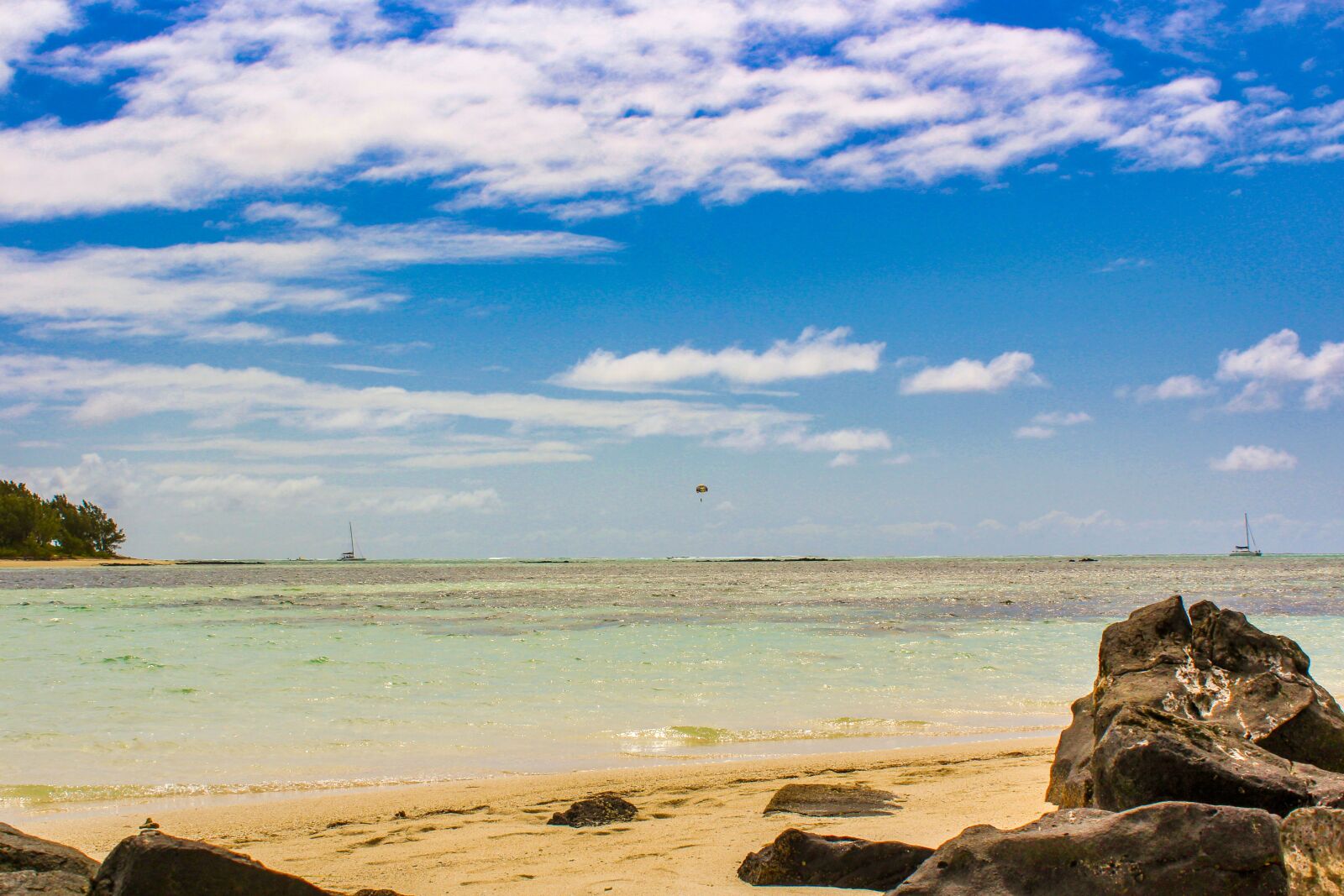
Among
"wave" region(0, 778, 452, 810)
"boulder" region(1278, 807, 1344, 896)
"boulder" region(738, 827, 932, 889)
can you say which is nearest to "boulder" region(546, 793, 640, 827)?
"boulder" region(738, 827, 932, 889)

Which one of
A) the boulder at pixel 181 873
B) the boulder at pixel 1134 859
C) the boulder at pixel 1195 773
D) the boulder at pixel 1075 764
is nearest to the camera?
the boulder at pixel 1134 859

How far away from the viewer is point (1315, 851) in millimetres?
3453

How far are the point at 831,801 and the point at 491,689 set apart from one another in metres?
7.83

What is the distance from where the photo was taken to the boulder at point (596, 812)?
6.82 metres

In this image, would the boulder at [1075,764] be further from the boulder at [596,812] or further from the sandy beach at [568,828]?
the boulder at [596,812]

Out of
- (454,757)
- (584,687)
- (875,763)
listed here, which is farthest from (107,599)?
(875,763)

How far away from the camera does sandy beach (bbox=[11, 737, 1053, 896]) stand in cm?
567

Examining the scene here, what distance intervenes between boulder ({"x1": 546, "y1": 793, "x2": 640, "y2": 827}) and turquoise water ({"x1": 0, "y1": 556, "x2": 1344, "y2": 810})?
2261 mm

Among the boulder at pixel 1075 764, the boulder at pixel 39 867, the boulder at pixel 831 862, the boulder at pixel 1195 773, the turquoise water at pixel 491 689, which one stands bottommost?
the turquoise water at pixel 491 689

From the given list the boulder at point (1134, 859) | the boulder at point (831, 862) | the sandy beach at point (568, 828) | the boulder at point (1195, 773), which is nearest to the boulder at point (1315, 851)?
the boulder at point (1134, 859)

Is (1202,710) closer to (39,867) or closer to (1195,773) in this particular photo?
(1195,773)

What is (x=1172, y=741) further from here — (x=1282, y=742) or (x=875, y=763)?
(x=875, y=763)

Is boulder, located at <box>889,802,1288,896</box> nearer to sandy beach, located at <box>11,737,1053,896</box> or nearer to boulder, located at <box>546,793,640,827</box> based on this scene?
sandy beach, located at <box>11,737,1053,896</box>

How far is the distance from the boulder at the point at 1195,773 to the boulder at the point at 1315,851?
0.91 meters
